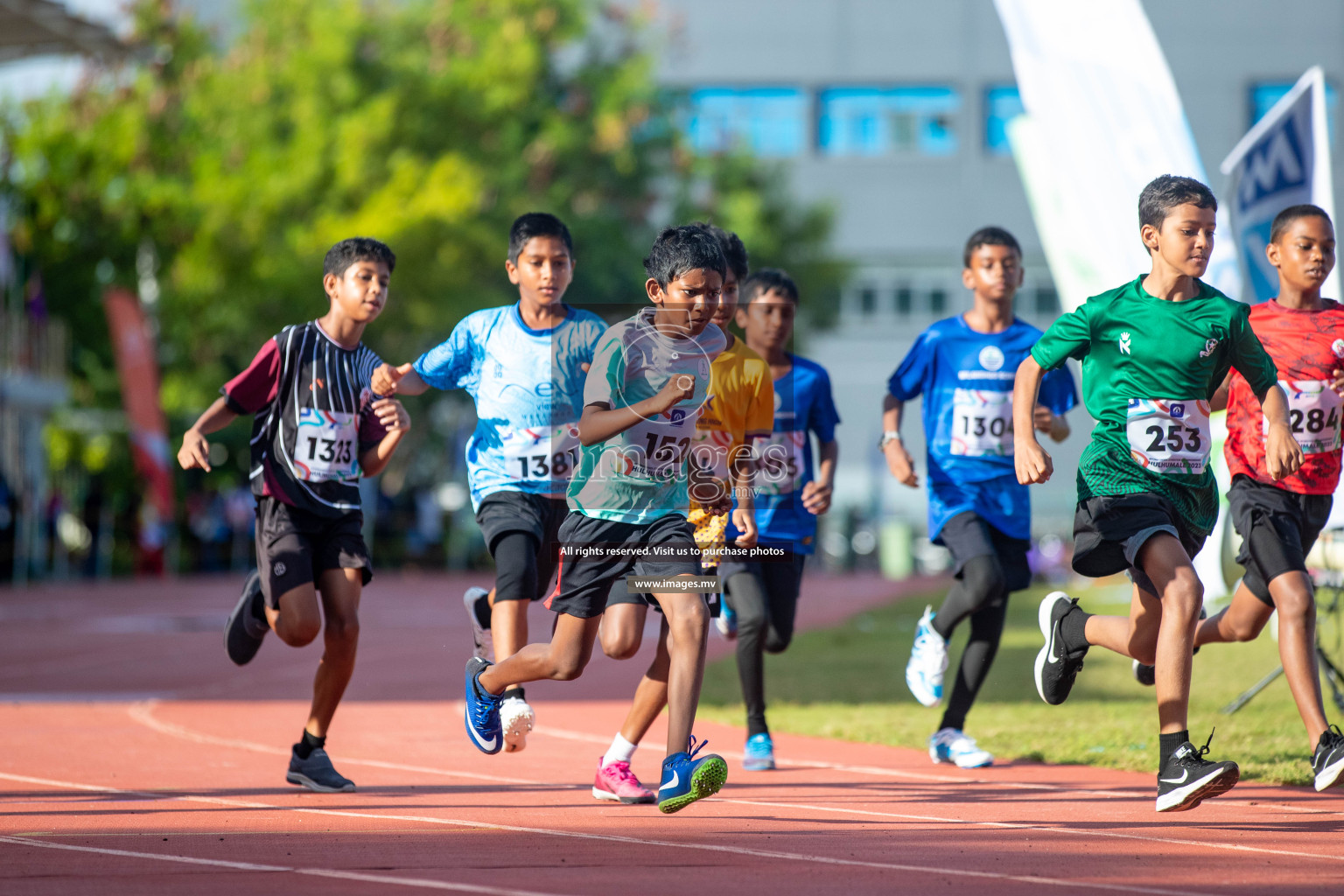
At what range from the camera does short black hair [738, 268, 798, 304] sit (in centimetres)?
757

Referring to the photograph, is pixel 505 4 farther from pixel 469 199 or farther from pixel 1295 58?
pixel 1295 58

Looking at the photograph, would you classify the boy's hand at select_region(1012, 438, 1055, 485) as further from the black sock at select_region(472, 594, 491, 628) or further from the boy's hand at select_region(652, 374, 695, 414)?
the black sock at select_region(472, 594, 491, 628)

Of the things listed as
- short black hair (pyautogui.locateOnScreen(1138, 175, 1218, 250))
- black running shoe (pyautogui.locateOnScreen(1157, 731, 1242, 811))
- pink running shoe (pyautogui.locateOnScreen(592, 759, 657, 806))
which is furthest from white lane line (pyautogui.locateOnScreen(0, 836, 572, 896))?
short black hair (pyautogui.locateOnScreen(1138, 175, 1218, 250))

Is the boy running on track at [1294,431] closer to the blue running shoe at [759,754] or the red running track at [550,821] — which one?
the red running track at [550,821]

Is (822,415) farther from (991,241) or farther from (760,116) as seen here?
(760,116)

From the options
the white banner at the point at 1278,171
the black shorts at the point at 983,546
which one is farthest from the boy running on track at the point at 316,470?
the white banner at the point at 1278,171

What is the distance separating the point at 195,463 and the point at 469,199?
22395 mm

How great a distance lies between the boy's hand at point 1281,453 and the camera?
5.50 meters

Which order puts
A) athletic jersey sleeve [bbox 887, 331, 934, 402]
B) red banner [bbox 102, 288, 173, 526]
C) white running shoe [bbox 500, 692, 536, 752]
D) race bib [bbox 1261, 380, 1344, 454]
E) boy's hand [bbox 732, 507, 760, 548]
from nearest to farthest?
1. boy's hand [bbox 732, 507, 760, 548]
2. white running shoe [bbox 500, 692, 536, 752]
3. race bib [bbox 1261, 380, 1344, 454]
4. athletic jersey sleeve [bbox 887, 331, 934, 402]
5. red banner [bbox 102, 288, 173, 526]

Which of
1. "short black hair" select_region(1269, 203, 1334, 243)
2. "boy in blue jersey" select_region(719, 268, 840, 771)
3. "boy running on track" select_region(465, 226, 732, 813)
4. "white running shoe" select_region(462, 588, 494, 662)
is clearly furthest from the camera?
"boy in blue jersey" select_region(719, 268, 840, 771)

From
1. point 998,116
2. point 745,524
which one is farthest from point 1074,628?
point 998,116

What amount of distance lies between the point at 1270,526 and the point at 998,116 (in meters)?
43.4

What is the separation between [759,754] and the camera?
23.0ft

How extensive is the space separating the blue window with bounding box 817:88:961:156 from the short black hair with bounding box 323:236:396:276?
43029 mm
